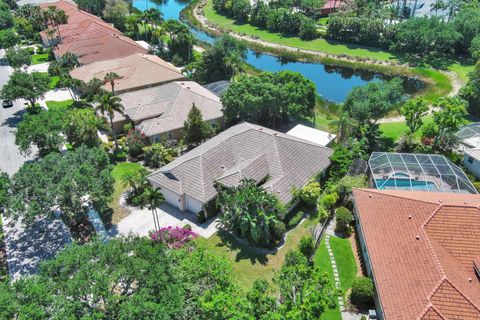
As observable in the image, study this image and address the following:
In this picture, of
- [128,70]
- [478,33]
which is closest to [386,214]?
[128,70]

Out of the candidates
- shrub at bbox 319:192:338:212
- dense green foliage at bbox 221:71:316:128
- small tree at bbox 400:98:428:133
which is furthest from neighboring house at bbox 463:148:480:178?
dense green foliage at bbox 221:71:316:128

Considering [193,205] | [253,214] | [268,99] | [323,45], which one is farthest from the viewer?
[323,45]

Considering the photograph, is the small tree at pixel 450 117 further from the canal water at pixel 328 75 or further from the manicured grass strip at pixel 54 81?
the manicured grass strip at pixel 54 81

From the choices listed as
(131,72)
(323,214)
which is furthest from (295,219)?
(131,72)

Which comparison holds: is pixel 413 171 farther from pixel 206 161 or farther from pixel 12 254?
pixel 12 254

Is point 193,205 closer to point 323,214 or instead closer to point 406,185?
point 323,214

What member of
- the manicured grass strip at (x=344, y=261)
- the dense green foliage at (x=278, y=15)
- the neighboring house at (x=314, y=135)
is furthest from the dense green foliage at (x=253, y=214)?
the dense green foliage at (x=278, y=15)

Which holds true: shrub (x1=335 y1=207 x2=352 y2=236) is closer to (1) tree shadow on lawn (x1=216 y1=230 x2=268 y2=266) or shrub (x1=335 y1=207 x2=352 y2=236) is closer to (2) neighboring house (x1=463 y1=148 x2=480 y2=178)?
(1) tree shadow on lawn (x1=216 y1=230 x2=268 y2=266)
